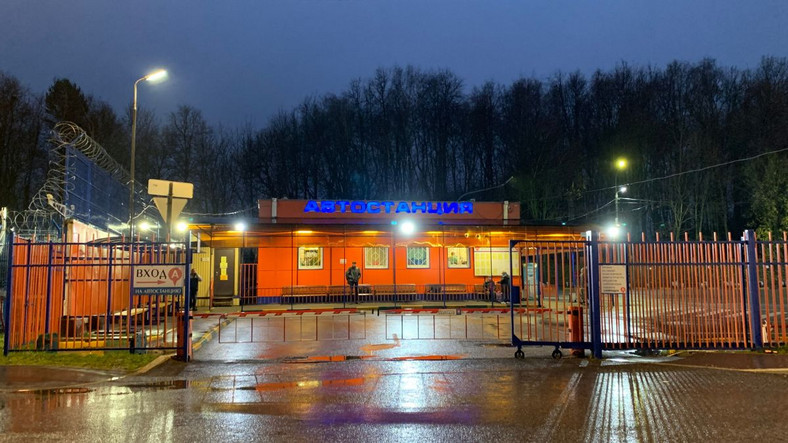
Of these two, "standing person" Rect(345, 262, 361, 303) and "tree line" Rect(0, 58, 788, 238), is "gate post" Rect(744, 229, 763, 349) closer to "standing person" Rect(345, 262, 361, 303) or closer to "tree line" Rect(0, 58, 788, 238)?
"standing person" Rect(345, 262, 361, 303)

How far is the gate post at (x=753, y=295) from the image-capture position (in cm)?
1147

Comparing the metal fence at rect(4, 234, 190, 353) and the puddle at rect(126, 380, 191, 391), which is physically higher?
the metal fence at rect(4, 234, 190, 353)

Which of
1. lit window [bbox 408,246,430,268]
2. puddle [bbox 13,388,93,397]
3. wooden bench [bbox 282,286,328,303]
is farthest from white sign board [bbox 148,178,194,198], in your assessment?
lit window [bbox 408,246,430,268]

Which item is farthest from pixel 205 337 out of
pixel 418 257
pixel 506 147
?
pixel 506 147

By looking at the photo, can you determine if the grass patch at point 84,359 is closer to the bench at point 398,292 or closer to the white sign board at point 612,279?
the white sign board at point 612,279

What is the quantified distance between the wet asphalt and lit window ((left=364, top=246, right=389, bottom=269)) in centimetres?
1833

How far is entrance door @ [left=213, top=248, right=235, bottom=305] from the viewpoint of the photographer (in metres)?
29.8

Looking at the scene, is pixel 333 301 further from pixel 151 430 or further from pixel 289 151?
pixel 289 151

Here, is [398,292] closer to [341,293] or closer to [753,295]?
[341,293]

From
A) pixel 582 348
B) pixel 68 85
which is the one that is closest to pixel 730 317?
pixel 582 348

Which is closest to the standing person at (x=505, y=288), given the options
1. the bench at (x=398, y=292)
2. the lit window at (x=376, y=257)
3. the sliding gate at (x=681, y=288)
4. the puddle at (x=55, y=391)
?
the bench at (x=398, y=292)

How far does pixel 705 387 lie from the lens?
8875 millimetres

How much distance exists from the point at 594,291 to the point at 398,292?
749 inches

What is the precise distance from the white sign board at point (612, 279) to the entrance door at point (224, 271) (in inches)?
872
